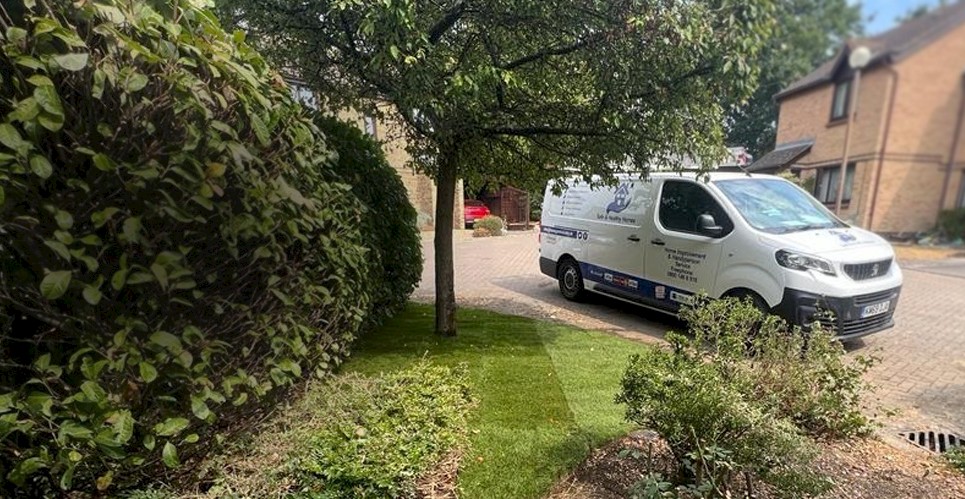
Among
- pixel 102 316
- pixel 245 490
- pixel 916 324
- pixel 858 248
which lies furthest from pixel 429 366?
pixel 916 324

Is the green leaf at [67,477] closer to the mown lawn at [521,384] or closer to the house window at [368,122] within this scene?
the mown lawn at [521,384]

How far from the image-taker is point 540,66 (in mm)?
3857

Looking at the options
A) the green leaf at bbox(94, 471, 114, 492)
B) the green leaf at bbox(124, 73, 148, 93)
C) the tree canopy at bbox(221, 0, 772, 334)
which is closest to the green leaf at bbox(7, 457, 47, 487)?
the green leaf at bbox(94, 471, 114, 492)

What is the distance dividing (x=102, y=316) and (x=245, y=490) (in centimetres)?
98

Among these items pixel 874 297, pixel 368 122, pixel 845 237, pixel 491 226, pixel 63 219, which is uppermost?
pixel 368 122

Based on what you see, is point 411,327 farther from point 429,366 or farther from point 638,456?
point 638,456

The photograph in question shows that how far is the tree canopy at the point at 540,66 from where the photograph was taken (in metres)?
Answer: 2.92

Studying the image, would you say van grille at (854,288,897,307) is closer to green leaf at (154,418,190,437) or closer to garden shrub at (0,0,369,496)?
garden shrub at (0,0,369,496)

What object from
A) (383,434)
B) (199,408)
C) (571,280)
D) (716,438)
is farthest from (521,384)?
(571,280)

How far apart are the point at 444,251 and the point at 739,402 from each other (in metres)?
3.05

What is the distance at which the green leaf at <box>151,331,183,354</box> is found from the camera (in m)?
1.81

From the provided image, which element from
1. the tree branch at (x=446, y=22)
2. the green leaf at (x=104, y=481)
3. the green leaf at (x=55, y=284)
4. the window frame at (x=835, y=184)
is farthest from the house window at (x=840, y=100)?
the tree branch at (x=446, y=22)

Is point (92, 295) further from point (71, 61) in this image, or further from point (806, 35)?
point (806, 35)

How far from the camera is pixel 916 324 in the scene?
562 cm
